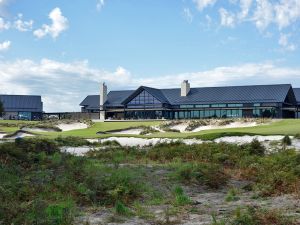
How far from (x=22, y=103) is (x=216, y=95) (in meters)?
45.5

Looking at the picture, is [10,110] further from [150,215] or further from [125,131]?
[150,215]

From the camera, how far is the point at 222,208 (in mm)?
11055

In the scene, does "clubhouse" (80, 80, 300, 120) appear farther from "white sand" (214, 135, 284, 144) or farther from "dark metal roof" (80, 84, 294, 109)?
"white sand" (214, 135, 284, 144)

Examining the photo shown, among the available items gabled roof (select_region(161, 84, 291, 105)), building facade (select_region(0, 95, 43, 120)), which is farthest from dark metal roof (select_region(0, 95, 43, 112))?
gabled roof (select_region(161, 84, 291, 105))

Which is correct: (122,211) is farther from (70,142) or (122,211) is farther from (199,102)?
(199,102)

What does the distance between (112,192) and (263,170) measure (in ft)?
23.0

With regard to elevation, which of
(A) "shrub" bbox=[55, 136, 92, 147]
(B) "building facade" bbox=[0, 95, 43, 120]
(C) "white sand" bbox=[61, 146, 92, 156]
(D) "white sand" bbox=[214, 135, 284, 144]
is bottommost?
(C) "white sand" bbox=[61, 146, 92, 156]

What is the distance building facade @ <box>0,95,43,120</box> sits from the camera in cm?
10331

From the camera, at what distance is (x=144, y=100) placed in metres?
92.1

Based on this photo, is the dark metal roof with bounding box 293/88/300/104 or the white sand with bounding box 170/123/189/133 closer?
the white sand with bounding box 170/123/189/133

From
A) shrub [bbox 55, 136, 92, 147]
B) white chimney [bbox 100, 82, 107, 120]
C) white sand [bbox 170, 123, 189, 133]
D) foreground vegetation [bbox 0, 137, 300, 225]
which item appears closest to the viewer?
foreground vegetation [bbox 0, 137, 300, 225]

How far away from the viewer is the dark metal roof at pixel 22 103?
339 ft

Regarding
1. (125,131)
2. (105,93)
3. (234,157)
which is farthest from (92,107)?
(234,157)

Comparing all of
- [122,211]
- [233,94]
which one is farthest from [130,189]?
[233,94]
